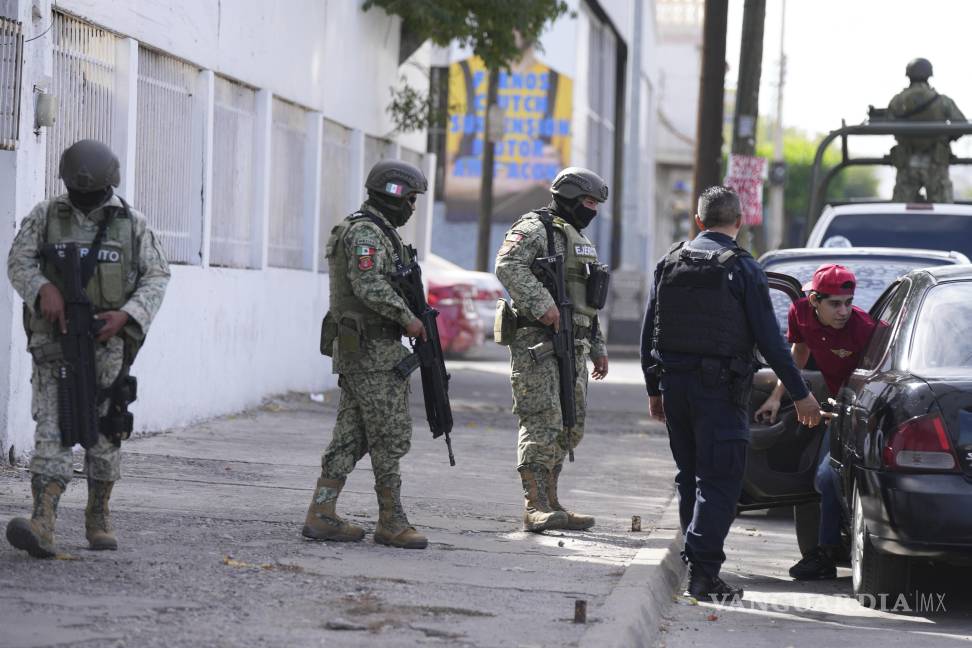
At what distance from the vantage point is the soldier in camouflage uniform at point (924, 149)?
15414mm

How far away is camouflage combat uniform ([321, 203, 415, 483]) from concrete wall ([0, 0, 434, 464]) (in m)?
2.94

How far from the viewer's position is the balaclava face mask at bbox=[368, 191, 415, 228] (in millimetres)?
7672

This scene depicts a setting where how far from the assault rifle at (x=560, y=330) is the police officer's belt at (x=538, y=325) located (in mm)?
63

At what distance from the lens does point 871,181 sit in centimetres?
12769

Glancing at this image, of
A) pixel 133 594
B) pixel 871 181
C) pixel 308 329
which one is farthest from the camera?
pixel 871 181

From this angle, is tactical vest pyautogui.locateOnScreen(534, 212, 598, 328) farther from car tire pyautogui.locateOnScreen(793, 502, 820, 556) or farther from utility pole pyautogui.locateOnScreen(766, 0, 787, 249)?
utility pole pyautogui.locateOnScreen(766, 0, 787, 249)

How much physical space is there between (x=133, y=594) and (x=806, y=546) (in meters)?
3.83

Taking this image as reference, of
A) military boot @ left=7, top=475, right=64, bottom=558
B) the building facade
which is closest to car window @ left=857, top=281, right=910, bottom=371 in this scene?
military boot @ left=7, top=475, right=64, bottom=558

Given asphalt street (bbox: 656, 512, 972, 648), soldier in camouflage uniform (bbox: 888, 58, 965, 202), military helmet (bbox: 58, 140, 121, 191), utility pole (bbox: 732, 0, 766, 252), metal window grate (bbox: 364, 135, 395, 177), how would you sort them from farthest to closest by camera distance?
metal window grate (bbox: 364, 135, 395, 177) < utility pole (bbox: 732, 0, 766, 252) < soldier in camouflage uniform (bbox: 888, 58, 965, 202) < military helmet (bbox: 58, 140, 121, 191) < asphalt street (bbox: 656, 512, 972, 648)

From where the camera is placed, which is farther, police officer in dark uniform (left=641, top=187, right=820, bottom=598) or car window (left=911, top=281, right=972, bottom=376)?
police officer in dark uniform (left=641, top=187, right=820, bottom=598)

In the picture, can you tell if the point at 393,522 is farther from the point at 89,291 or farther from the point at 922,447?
the point at 922,447

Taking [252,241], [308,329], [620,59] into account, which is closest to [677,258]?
[252,241]

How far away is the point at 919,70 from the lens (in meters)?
15.6

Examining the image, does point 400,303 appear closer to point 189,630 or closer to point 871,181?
point 189,630
